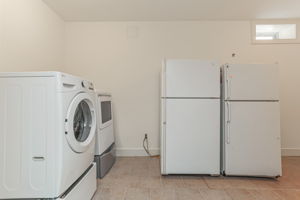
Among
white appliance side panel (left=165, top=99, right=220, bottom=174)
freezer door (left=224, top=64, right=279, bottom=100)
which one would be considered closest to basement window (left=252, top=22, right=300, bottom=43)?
freezer door (left=224, top=64, right=279, bottom=100)

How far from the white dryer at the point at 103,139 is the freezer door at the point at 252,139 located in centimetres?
155

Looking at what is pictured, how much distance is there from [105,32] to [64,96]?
2105 mm

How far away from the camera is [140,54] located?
2967 millimetres

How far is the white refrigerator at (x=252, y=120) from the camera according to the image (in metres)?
2.12

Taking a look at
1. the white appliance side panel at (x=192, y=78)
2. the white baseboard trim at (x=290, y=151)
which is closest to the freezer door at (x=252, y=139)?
the white appliance side panel at (x=192, y=78)

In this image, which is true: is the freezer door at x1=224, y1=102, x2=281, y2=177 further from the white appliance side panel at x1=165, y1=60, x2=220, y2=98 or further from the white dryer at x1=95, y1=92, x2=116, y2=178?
the white dryer at x1=95, y1=92, x2=116, y2=178

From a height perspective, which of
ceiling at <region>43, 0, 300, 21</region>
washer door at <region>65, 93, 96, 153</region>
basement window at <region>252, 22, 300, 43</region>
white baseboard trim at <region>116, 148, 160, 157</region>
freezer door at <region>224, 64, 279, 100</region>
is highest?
ceiling at <region>43, 0, 300, 21</region>

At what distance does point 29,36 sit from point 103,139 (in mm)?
1574

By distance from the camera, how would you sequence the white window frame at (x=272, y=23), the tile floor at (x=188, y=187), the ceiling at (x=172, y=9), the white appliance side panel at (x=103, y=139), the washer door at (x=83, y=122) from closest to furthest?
the washer door at (x=83, y=122)
the tile floor at (x=188, y=187)
the white appliance side panel at (x=103, y=139)
the ceiling at (x=172, y=9)
the white window frame at (x=272, y=23)

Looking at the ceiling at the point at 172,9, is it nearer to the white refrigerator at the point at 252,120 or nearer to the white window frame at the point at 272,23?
the white window frame at the point at 272,23

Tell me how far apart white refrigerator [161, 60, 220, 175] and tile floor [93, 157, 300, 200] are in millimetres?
139

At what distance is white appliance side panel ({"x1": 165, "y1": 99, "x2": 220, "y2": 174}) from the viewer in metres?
2.15

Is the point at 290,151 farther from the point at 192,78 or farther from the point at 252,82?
the point at 192,78

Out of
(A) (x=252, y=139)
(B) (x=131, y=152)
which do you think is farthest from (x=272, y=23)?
(B) (x=131, y=152)
